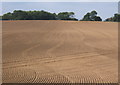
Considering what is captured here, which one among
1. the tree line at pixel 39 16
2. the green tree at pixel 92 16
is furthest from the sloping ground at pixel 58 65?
the green tree at pixel 92 16

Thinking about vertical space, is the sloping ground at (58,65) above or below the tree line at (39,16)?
below

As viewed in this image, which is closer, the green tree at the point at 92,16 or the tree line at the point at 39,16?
the tree line at the point at 39,16

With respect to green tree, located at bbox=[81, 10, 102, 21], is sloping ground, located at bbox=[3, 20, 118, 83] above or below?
below

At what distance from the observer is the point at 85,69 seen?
678 centimetres

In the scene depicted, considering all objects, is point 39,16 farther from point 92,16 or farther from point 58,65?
point 58,65

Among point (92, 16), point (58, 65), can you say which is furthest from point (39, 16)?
point (58, 65)

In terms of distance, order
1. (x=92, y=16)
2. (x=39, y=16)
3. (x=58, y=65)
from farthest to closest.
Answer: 1. (x=92, y=16)
2. (x=39, y=16)
3. (x=58, y=65)

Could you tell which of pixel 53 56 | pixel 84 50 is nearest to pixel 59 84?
pixel 53 56

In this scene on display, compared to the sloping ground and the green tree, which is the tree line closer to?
the green tree

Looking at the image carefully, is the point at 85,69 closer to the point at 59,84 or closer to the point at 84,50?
the point at 59,84

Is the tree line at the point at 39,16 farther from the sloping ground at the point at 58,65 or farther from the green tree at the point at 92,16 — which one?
the sloping ground at the point at 58,65

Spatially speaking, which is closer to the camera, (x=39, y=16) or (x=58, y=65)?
(x=58, y=65)

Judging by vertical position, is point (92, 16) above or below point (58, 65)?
above

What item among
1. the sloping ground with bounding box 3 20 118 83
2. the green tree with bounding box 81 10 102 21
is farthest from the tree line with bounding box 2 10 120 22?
the sloping ground with bounding box 3 20 118 83
